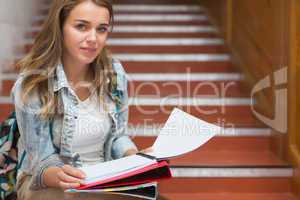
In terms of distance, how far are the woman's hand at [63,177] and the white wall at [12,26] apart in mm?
2066

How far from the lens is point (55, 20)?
152 cm

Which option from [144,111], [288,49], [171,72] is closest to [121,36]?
[171,72]

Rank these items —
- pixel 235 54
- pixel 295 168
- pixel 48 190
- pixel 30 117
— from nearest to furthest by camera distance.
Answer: pixel 48 190 < pixel 30 117 < pixel 295 168 < pixel 235 54

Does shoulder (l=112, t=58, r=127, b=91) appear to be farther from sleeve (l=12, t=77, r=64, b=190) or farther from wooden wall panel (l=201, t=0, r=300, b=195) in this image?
wooden wall panel (l=201, t=0, r=300, b=195)

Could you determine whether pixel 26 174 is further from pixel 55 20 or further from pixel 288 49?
pixel 288 49

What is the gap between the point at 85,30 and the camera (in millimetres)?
1514

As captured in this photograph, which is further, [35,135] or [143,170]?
[35,135]

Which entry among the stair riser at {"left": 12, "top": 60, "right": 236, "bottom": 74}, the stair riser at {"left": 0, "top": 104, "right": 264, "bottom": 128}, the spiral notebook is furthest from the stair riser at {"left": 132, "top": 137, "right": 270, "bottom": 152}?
the spiral notebook

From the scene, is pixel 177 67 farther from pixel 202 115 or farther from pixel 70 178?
pixel 70 178

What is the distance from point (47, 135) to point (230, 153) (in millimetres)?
1776

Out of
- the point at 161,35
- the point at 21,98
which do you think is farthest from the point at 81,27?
the point at 161,35

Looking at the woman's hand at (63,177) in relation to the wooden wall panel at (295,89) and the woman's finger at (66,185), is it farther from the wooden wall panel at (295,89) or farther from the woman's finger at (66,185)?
the wooden wall panel at (295,89)

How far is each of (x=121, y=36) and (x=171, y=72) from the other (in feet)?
2.75

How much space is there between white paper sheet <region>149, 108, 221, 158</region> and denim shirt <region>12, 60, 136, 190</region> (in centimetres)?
18
